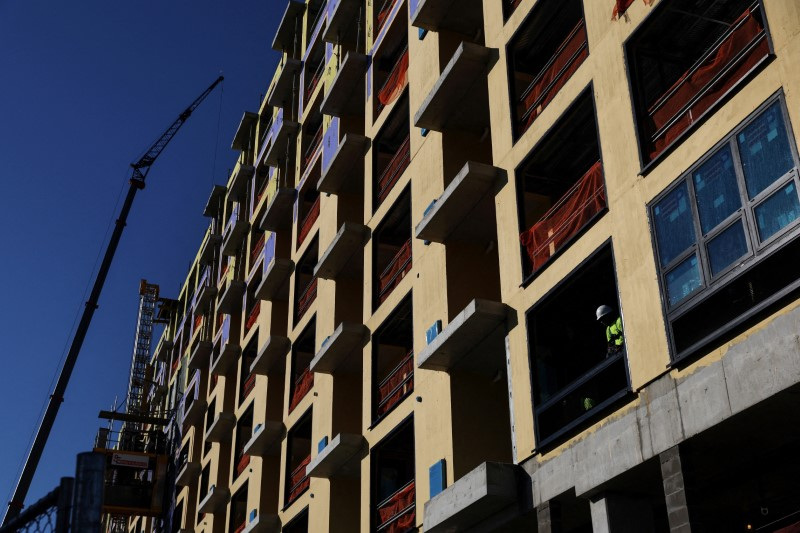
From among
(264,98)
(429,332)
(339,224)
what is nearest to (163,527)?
(264,98)

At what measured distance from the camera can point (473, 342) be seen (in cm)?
2420

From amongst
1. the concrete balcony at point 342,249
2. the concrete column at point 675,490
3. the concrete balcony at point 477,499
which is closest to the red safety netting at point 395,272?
the concrete balcony at point 342,249

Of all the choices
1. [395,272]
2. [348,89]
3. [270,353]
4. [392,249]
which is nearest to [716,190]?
[395,272]

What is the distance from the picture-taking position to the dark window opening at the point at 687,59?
17109mm

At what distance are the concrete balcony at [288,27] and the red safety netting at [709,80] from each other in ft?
130

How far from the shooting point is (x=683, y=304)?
656 inches

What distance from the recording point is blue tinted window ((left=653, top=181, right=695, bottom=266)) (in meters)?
17.0

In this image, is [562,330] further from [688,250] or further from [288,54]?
[288,54]

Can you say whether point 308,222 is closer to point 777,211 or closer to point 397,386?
point 397,386

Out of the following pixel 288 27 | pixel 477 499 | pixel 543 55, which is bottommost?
pixel 477 499

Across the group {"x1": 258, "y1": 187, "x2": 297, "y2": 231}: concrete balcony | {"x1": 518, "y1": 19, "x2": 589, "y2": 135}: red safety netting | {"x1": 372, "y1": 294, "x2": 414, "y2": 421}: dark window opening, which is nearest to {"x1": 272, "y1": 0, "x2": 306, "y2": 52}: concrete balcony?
{"x1": 258, "y1": 187, "x2": 297, "y2": 231}: concrete balcony

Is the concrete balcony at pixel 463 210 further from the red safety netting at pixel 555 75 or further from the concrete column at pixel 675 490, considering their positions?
the concrete column at pixel 675 490

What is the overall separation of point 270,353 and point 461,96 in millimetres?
19294

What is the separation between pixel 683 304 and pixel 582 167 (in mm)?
10536
